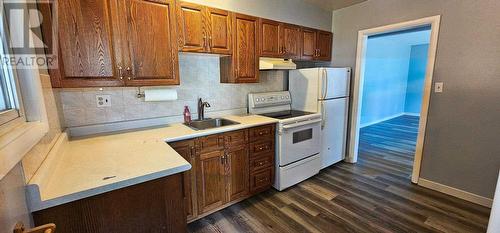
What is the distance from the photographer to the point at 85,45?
1.59 meters

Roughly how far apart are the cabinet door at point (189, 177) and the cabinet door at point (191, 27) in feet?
2.98

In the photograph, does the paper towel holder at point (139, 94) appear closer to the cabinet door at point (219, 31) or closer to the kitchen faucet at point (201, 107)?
the kitchen faucet at point (201, 107)

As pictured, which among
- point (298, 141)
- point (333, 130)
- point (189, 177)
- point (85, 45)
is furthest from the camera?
point (333, 130)

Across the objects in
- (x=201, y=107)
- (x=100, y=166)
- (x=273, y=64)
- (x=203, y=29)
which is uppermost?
(x=203, y=29)

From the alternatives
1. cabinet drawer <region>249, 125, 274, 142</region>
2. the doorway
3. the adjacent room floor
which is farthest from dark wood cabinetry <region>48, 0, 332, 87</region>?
the doorway

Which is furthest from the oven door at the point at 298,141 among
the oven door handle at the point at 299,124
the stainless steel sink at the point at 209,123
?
the stainless steel sink at the point at 209,123

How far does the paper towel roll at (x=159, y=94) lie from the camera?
204cm

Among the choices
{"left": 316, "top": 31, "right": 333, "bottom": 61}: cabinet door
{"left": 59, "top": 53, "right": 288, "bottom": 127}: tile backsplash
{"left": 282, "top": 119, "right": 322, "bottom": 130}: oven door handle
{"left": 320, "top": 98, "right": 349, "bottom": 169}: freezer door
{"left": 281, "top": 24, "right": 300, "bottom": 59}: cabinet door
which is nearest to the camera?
{"left": 59, "top": 53, "right": 288, "bottom": 127}: tile backsplash

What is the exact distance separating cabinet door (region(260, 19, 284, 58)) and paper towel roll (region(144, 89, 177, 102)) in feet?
3.87

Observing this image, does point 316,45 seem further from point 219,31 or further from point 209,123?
point 209,123

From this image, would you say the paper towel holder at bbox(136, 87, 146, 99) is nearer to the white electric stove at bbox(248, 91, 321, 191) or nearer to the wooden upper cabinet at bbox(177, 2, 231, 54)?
the wooden upper cabinet at bbox(177, 2, 231, 54)

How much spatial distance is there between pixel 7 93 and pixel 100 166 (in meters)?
0.53

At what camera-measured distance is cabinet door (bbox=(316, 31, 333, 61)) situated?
3.27m

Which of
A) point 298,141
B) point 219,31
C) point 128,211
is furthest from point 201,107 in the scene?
point 128,211
